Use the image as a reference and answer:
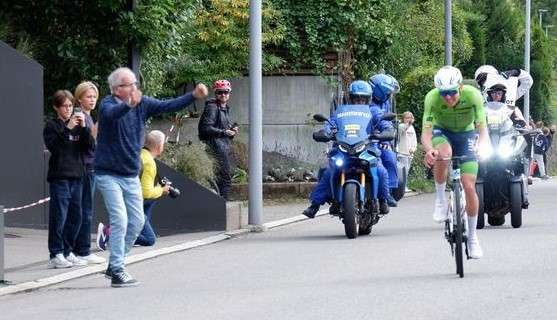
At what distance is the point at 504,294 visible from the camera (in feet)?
35.1

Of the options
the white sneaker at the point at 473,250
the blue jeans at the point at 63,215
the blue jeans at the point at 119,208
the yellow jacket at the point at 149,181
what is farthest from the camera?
the yellow jacket at the point at 149,181

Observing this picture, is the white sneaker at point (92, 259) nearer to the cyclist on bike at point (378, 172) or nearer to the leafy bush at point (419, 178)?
the cyclist on bike at point (378, 172)

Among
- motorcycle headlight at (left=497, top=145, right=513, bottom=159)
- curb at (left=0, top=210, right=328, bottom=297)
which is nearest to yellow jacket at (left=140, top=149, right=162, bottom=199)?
curb at (left=0, top=210, right=328, bottom=297)

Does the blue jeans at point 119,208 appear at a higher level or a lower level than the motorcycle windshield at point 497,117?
lower

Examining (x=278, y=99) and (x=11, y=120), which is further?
(x=278, y=99)

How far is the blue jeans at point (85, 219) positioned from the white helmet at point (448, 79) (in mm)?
3464

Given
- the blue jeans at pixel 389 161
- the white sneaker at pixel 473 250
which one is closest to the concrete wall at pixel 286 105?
the blue jeans at pixel 389 161

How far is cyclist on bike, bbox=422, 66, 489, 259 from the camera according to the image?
12.5m

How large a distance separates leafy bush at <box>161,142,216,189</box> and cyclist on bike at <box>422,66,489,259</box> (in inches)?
242

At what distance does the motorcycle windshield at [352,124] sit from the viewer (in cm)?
1634

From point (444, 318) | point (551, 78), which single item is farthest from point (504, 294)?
point (551, 78)

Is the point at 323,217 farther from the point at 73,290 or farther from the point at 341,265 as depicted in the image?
the point at 73,290

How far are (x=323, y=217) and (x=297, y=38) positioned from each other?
1000 cm

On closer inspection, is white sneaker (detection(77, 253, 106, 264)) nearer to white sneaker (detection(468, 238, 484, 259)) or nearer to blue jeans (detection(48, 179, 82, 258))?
blue jeans (detection(48, 179, 82, 258))
